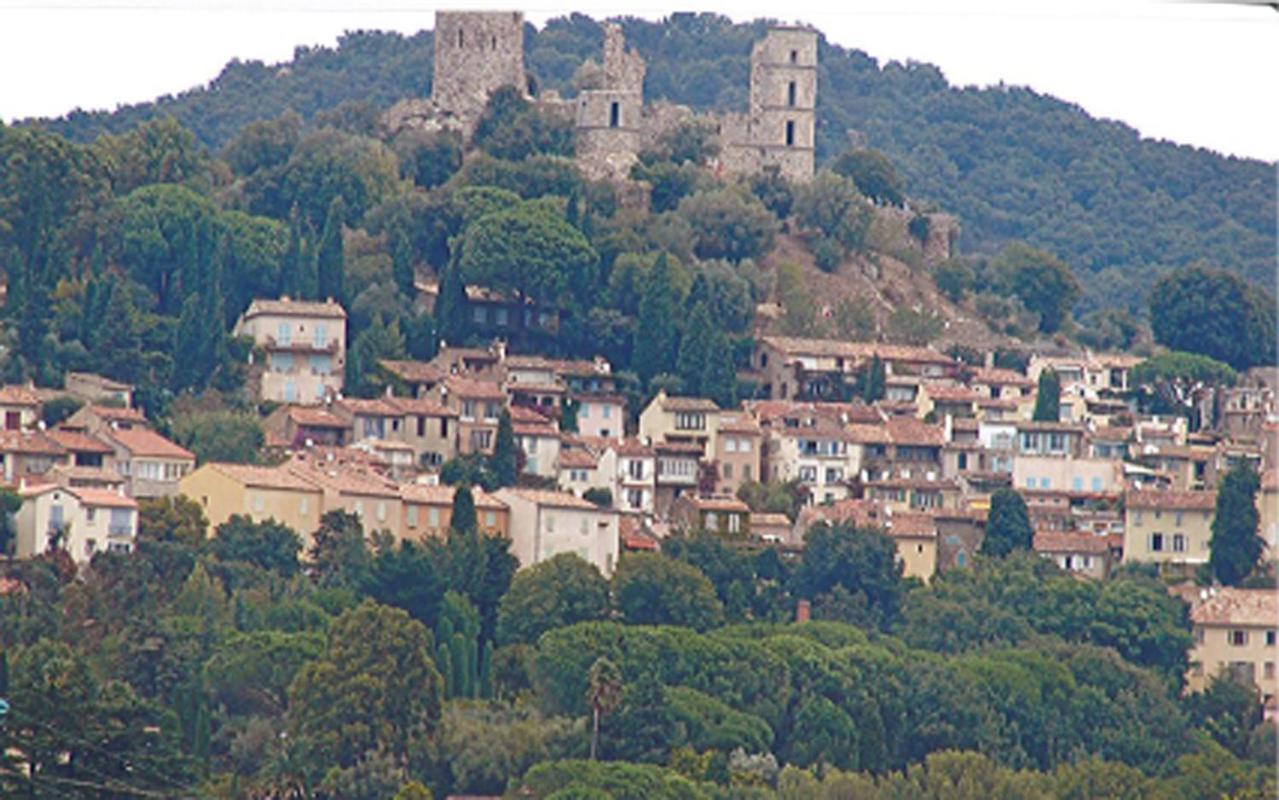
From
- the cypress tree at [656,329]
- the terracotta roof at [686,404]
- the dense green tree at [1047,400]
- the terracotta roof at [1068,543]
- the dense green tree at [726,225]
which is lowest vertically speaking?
the terracotta roof at [1068,543]

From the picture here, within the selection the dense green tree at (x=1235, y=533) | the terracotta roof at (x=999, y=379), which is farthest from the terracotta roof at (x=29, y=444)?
the terracotta roof at (x=999, y=379)

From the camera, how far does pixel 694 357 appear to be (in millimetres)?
46188

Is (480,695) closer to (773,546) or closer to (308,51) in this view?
(773,546)

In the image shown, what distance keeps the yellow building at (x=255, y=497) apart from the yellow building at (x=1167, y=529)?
31.2 ft

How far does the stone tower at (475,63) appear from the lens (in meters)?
54.0

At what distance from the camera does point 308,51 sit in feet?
303

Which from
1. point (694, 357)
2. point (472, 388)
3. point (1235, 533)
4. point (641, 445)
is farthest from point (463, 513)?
point (1235, 533)

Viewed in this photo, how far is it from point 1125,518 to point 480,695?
11.0 meters

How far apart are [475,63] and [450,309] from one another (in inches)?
303

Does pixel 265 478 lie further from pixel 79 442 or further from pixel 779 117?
pixel 779 117

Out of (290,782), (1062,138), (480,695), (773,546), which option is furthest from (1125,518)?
→ (1062,138)

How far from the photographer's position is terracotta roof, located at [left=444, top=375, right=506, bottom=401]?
44500 mm

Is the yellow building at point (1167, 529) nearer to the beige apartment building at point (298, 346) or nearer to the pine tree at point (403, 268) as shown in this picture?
the beige apartment building at point (298, 346)

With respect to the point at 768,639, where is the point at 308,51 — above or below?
above
